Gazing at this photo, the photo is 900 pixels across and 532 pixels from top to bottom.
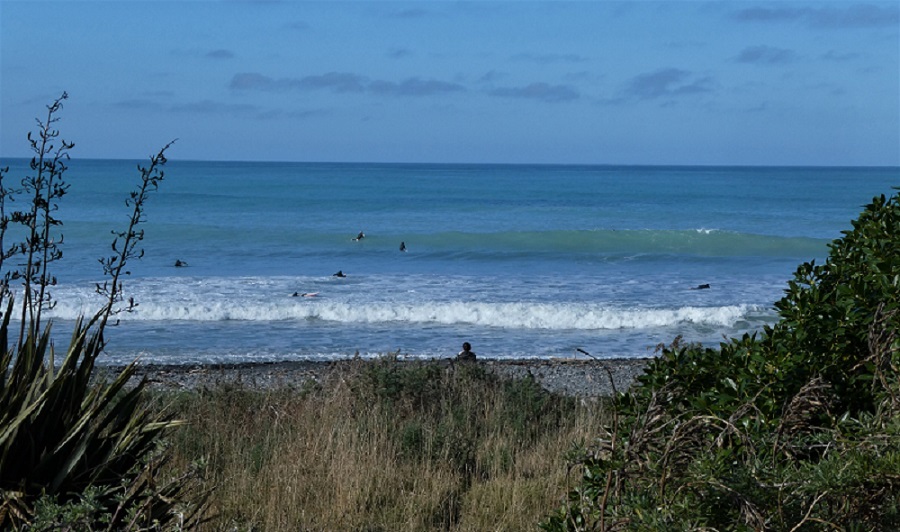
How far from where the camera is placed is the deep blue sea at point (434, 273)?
1912 cm

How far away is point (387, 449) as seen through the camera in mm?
7230

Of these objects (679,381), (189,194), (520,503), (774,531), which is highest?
(189,194)

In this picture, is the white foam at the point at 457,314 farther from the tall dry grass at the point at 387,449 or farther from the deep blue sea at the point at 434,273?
the tall dry grass at the point at 387,449

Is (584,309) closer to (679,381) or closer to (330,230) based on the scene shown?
(679,381)

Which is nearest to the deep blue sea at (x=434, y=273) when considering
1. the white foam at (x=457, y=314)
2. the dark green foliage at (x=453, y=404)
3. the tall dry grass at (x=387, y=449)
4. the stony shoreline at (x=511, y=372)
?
the white foam at (x=457, y=314)

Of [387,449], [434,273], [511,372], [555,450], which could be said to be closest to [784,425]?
[387,449]

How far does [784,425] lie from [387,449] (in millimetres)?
4276

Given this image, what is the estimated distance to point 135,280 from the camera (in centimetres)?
2702

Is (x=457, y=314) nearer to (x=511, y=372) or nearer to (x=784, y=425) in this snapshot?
(x=511, y=372)

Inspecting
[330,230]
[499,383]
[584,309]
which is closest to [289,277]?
[584,309]

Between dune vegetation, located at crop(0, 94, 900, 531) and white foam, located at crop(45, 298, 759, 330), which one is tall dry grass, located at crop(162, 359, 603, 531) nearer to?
dune vegetation, located at crop(0, 94, 900, 531)

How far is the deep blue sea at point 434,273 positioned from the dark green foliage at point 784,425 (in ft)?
7.81

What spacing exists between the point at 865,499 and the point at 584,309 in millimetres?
19005

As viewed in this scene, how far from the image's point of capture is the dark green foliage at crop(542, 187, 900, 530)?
2896mm
